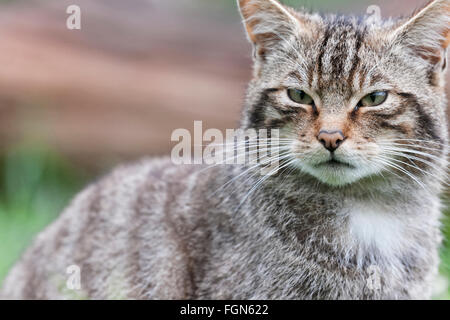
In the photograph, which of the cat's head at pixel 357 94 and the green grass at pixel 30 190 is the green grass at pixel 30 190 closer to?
the green grass at pixel 30 190

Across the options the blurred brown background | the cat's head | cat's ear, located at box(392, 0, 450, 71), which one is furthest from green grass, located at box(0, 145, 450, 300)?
cat's ear, located at box(392, 0, 450, 71)

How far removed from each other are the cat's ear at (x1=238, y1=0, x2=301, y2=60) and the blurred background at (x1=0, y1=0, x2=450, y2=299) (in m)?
2.58

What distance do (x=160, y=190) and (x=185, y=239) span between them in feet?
1.50

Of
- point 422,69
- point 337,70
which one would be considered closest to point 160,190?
point 337,70

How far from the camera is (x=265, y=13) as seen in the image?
350 centimetres

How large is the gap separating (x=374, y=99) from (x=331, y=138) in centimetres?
34

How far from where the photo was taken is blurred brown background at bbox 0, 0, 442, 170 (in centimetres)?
621

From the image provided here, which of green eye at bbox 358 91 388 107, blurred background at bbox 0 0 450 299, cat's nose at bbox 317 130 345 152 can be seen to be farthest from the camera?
blurred background at bbox 0 0 450 299

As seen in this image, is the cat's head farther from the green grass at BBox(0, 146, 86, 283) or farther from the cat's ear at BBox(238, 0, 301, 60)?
the green grass at BBox(0, 146, 86, 283)

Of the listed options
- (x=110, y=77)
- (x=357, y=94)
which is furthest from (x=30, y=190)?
(x=357, y=94)

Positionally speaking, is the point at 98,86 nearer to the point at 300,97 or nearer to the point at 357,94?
the point at 300,97

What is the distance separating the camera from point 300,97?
130 inches

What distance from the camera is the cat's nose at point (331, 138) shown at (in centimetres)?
304
